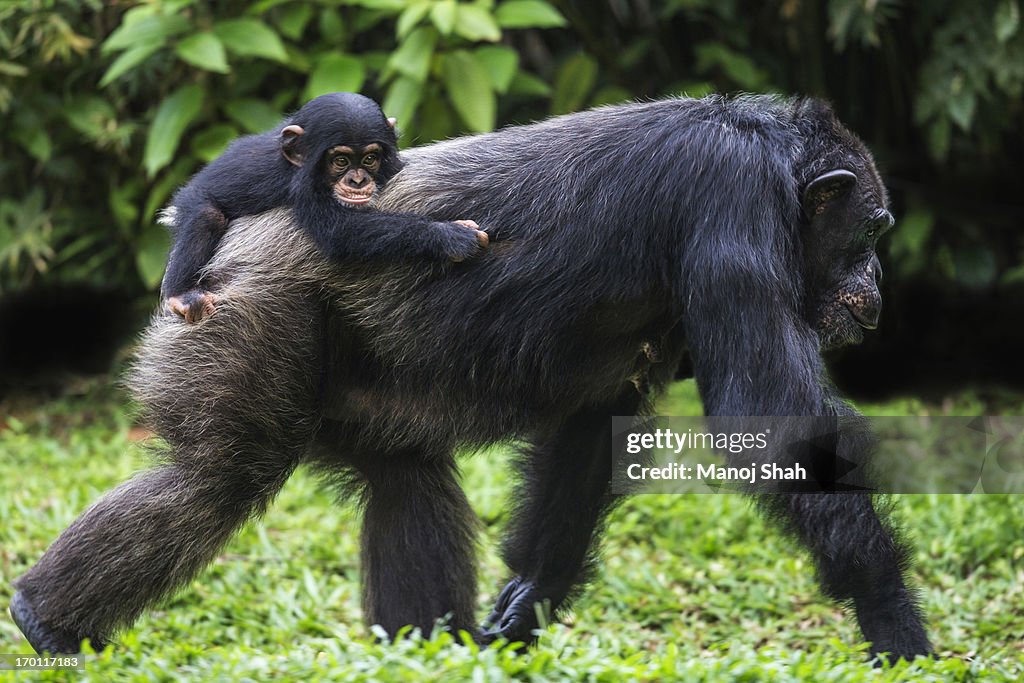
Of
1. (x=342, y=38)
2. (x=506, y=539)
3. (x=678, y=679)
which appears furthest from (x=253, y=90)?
(x=678, y=679)

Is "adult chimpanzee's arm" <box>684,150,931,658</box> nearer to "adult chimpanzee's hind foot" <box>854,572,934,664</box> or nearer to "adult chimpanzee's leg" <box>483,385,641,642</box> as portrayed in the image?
"adult chimpanzee's hind foot" <box>854,572,934,664</box>

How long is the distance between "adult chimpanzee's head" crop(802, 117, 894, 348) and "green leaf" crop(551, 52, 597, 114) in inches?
184

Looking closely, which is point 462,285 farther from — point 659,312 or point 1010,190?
point 1010,190

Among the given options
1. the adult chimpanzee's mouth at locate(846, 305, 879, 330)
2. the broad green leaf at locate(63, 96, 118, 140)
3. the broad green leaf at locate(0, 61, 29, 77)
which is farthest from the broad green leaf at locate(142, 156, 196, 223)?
the adult chimpanzee's mouth at locate(846, 305, 879, 330)

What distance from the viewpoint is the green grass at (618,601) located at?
410cm

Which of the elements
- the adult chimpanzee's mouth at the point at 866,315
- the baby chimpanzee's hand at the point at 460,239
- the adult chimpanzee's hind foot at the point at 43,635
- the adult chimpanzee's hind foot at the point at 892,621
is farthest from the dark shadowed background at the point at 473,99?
the adult chimpanzee's hind foot at the point at 892,621

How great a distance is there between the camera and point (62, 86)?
9.59 metres

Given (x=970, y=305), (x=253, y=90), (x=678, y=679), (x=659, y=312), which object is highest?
(x=253, y=90)

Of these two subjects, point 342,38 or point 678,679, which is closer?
point 678,679

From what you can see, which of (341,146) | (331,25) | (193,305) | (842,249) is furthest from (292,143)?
(331,25)

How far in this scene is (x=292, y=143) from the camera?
4.77 metres

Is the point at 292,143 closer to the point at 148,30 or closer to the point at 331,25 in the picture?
the point at 148,30

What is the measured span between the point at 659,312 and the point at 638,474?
2.99 ft

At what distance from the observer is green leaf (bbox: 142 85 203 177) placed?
8422 mm
